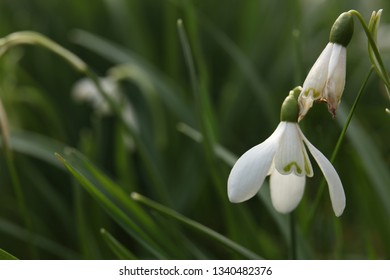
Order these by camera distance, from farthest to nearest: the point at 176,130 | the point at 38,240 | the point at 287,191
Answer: the point at 176,130, the point at 38,240, the point at 287,191

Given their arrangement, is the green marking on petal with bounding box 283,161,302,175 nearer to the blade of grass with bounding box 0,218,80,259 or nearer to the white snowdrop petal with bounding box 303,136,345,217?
the white snowdrop petal with bounding box 303,136,345,217

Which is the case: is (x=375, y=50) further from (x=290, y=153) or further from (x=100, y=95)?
(x=100, y=95)

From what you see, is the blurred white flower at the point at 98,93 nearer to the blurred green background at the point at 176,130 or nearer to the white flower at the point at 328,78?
the blurred green background at the point at 176,130

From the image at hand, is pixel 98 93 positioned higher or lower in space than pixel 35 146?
higher

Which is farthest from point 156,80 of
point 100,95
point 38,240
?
point 38,240

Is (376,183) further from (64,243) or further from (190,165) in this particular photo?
(64,243)

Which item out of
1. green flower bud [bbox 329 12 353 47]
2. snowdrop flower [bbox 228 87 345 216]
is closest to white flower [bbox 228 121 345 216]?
snowdrop flower [bbox 228 87 345 216]

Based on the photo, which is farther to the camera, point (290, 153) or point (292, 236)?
point (292, 236)

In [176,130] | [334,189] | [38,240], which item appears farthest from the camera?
[176,130]
